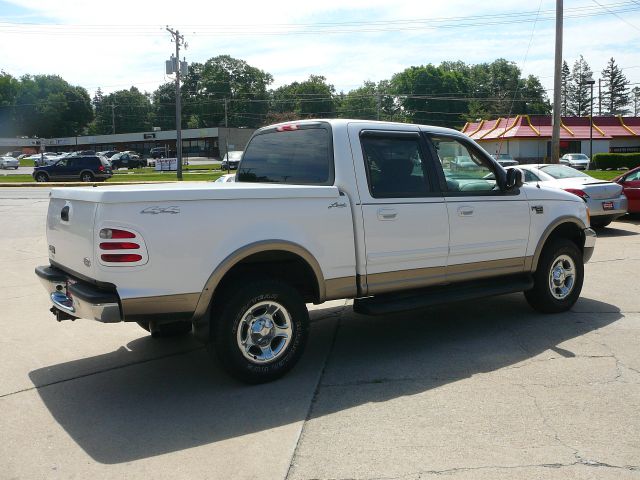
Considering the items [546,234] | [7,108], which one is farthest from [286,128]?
[7,108]

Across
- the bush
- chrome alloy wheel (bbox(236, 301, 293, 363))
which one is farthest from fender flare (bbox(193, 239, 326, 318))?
the bush

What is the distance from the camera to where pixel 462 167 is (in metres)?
6.10

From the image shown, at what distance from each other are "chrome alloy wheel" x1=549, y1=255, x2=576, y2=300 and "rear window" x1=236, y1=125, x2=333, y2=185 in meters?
3.04

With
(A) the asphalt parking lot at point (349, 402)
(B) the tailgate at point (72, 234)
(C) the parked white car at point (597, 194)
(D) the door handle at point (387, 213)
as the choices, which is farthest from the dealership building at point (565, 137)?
(B) the tailgate at point (72, 234)

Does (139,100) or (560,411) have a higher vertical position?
(139,100)

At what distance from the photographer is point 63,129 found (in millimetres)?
141375

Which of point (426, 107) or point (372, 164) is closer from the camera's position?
point (372, 164)

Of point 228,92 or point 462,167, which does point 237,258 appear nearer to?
point 462,167

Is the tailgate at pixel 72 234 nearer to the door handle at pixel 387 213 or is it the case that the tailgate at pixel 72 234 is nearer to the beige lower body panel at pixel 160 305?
the beige lower body panel at pixel 160 305

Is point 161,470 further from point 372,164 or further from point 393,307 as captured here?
point 372,164

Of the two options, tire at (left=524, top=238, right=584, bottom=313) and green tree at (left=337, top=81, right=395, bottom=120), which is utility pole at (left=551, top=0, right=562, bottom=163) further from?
green tree at (left=337, top=81, right=395, bottom=120)

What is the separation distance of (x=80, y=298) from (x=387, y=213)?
8.44 feet

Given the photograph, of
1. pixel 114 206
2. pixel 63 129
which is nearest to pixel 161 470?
pixel 114 206

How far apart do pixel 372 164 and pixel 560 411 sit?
8.29 ft
